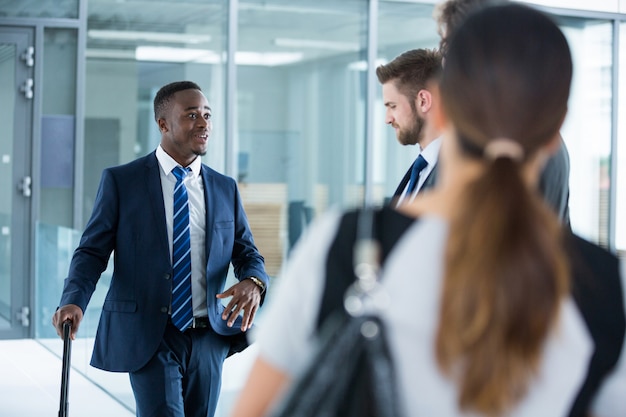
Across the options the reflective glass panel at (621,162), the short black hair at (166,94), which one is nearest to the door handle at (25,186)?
the short black hair at (166,94)

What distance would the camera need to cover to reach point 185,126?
3.90 meters

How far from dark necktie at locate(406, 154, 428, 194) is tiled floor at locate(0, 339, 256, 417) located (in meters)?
2.12

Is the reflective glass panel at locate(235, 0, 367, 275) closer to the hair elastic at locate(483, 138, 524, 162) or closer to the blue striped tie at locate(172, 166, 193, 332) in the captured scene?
the blue striped tie at locate(172, 166, 193, 332)

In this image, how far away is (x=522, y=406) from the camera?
1.21 m

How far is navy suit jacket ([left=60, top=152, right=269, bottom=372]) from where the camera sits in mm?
3596

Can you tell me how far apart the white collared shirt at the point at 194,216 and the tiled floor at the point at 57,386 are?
1.16 meters

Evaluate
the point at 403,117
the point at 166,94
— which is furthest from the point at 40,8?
the point at 403,117

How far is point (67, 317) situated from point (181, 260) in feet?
1.60

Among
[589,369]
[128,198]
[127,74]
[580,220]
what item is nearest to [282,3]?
[127,74]

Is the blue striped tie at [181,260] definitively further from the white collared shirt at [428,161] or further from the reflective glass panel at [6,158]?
the reflective glass panel at [6,158]

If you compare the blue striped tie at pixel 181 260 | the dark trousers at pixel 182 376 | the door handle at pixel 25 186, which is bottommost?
the dark trousers at pixel 182 376

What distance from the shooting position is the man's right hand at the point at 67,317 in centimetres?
338

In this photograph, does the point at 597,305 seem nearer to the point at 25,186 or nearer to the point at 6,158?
the point at 25,186

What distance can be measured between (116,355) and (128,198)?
56cm
